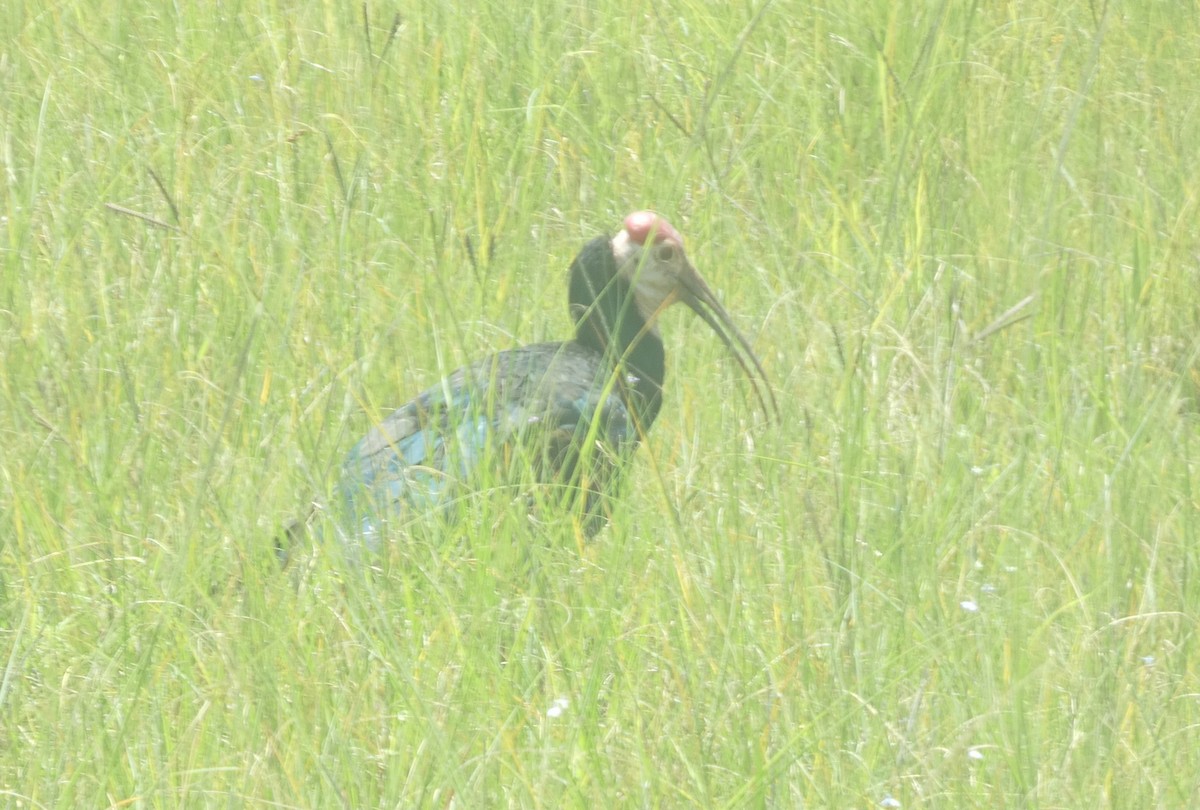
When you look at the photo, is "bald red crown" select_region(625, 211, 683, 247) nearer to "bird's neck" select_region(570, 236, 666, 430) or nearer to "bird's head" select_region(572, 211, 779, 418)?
"bird's head" select_region(572, 211, 779, 418)

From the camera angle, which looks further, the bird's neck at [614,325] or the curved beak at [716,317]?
the bird's neck at [614,325]

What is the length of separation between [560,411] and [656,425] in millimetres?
189

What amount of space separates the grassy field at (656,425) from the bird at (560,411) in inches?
3.1

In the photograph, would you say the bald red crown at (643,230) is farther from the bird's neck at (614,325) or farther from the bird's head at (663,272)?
the bird's neck at (614,325)

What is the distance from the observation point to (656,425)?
3842 mm

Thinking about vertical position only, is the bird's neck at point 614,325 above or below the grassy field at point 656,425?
below

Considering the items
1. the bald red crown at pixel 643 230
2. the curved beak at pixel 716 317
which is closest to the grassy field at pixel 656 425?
the curved beak at pixel 716 317

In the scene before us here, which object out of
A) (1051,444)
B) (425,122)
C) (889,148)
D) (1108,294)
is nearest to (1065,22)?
→ (889,148)

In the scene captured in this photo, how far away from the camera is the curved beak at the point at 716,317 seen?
12.8 feet

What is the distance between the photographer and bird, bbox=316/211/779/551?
308 centimetres

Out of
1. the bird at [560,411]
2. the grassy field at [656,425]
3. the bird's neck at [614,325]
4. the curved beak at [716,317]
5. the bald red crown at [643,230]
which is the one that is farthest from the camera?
the bald red crown at [643,230]

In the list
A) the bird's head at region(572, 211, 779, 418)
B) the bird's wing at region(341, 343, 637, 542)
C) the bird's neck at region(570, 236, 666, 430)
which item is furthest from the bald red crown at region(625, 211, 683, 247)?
the bird's wing at region(341, 343, 637, 542)

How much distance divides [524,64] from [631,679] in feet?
8.43

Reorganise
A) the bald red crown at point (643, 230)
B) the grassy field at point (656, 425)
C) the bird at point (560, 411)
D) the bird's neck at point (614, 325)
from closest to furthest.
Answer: the grassy field at point (656, 425)
the bird at point (560, 411)
the bird's neck at point (614, 325)
the bald red crown at point (643, 230)
